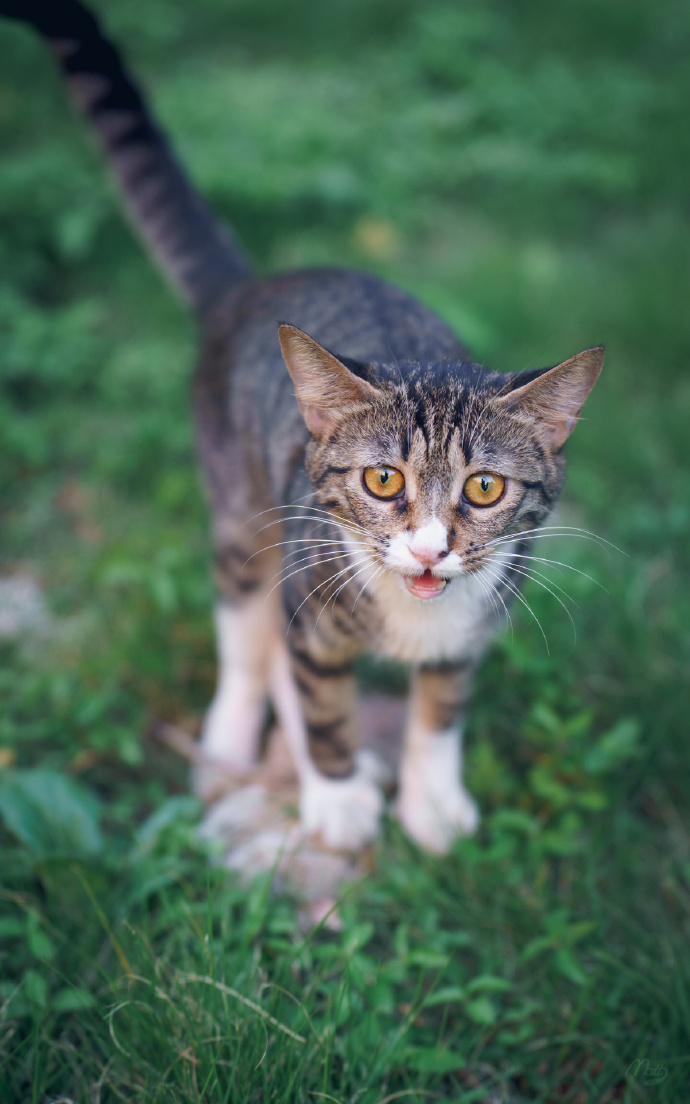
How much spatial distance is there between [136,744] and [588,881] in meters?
1.14

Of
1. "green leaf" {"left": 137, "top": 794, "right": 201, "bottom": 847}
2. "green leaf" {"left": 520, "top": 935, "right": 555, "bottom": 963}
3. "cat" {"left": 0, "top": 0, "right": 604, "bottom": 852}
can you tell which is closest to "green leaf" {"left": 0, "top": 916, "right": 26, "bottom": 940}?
"green leaf" {"left": 137, "top": 794, "right": 201, "bottom": 847}

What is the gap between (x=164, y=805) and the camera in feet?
6.17

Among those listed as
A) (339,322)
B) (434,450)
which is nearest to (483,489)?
(434,450)

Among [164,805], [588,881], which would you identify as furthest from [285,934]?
[588,881]

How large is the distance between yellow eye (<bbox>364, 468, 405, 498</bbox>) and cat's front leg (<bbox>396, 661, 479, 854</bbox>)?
0.53 metres

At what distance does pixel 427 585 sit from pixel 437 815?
0.74 meters

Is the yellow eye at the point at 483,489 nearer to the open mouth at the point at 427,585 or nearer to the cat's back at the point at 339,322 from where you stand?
the open mouth at the point at 427,585

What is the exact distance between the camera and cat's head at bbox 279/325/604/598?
138 centimetres

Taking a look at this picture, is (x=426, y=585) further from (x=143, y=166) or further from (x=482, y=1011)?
(x=143, y=166)

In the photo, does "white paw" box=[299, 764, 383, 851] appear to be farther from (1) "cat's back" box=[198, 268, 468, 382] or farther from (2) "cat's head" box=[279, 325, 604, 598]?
(1) "cat's back" box=[198, 268, 468, 382]

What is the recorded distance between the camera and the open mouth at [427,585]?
143 cm

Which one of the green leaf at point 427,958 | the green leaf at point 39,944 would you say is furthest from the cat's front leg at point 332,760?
the green leaf at point 39,944
